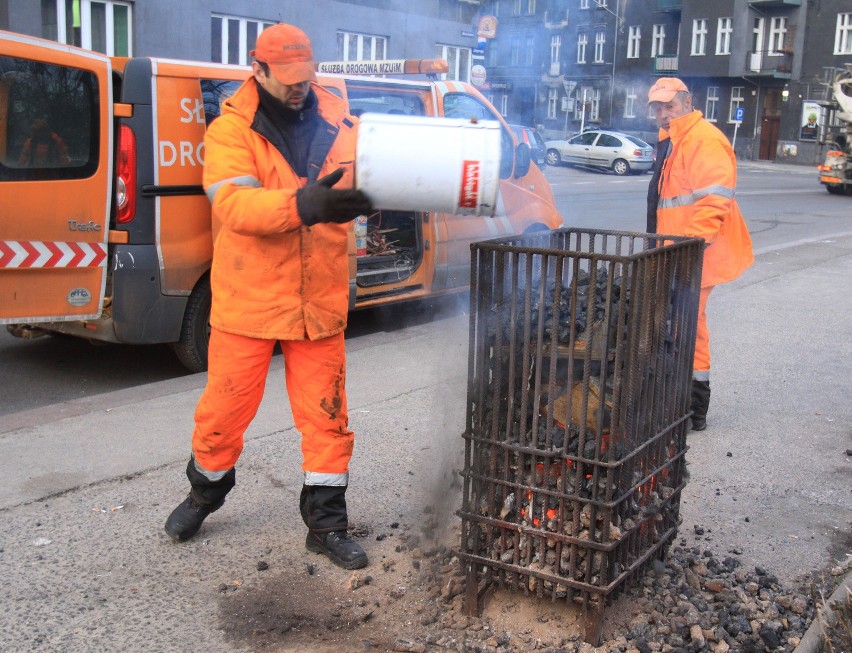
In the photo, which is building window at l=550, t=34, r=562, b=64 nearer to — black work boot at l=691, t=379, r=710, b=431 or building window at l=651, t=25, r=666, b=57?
building window at l=651, t=25, r=666, b=57

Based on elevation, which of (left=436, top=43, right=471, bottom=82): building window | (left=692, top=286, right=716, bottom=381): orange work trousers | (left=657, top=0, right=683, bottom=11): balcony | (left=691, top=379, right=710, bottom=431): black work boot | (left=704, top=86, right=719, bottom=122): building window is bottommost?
(left=691, top=379, right=710, bottom=431): black work boot

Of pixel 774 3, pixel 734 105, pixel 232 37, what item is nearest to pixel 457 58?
pixel 774 3

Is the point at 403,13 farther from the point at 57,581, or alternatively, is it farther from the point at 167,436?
the point at 57,581

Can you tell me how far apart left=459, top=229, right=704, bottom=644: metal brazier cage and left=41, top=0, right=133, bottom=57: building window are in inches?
586

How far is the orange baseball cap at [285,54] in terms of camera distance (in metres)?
2.93

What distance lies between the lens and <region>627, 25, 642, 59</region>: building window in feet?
16.6

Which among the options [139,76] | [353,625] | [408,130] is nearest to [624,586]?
[353,625]

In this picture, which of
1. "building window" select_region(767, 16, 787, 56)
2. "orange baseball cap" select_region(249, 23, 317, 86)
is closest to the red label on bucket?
"orange baseball cap" select_region(249, 23, 317, 86)

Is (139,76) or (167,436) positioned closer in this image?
(167,436)

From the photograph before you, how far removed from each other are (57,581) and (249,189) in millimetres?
1500

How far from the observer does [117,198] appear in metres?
5.27

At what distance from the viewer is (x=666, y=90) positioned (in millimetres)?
4656

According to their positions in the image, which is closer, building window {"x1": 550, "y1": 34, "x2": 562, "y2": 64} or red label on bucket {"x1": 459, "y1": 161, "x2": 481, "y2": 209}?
red label on bucket {"x1": 459, "y1": 161, "x2": 481, "y2": 209}

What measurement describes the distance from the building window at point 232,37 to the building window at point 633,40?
9.57m
